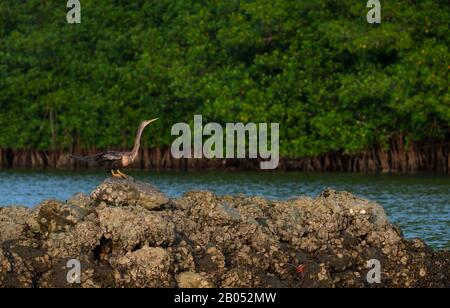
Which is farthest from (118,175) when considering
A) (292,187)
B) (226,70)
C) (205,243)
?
(226,70)

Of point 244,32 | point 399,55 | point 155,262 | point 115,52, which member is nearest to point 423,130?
point 399,55

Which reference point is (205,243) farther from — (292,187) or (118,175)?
(292,187)

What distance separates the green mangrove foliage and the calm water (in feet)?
12.0

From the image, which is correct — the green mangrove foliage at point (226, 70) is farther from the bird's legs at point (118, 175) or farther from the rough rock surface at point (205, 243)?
the bird's legs at point (118, 175)

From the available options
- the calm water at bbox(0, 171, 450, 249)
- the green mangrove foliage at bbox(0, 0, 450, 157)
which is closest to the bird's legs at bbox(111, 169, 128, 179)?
the calm water at bbox(0, 171, 450, 249)

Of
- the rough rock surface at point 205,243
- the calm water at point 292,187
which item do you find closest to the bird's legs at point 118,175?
the rough rock surface at point 205,243

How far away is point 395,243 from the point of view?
23344mm

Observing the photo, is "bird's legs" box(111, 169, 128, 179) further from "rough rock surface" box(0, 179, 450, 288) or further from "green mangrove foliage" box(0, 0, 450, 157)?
"green mangrove foliage" box(0, 0, 450, 157)

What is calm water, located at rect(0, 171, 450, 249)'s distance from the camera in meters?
33.9

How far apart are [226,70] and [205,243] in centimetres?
3851

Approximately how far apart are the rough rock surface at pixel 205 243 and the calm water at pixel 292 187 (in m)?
5.40

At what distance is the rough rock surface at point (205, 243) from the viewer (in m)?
20.8

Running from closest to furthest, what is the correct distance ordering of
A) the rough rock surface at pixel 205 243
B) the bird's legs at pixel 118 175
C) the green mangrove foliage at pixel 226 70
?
the rough rock surface at pixel 205 243, the bird's legs at pixel 118 175, the green mangrove foliage at pixel 226 70

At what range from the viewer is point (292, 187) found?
45.2 m
